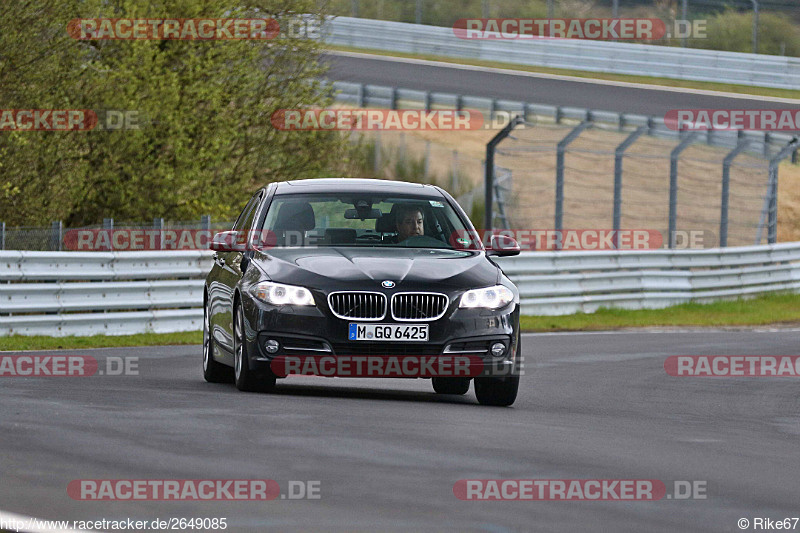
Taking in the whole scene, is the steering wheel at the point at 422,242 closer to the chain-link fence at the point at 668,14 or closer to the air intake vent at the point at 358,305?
the air intake vent at the point at 358,305

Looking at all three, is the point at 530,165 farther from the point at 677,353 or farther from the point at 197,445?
the point at 197,445

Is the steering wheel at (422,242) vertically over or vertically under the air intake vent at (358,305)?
over

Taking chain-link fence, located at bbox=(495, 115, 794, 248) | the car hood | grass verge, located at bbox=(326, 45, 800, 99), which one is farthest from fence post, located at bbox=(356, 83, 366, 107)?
the car hood

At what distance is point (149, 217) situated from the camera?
975 inches

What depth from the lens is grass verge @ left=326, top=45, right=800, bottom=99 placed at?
39938mm

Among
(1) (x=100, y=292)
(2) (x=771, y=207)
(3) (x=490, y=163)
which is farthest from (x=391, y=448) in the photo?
(2) (x=771, y=207)

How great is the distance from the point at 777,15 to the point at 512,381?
134ft

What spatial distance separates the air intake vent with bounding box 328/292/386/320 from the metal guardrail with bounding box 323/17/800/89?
31.1 meters

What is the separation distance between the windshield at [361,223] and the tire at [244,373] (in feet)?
2.35

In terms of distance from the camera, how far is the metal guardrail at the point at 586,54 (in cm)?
4031

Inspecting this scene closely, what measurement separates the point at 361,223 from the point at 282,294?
3.97 feet

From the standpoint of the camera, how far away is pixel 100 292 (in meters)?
17.5

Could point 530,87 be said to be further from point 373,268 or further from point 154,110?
point 373,268

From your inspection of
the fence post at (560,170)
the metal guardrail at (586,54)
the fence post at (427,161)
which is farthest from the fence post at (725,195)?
the metal guardrail at (586,54)
